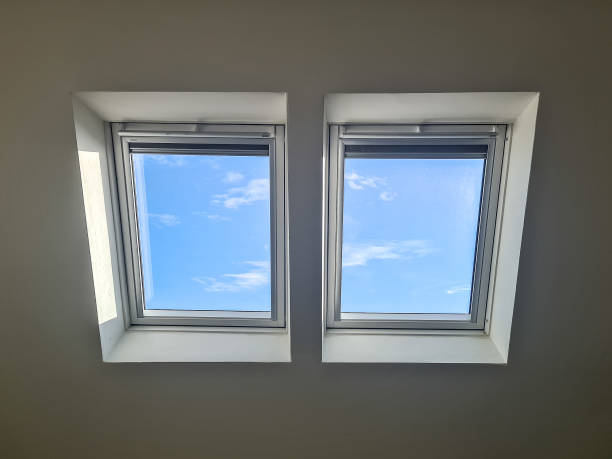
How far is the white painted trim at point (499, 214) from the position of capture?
1.07 m

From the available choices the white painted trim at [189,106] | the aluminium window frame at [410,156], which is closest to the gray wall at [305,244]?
the white painted trim at [189,106]

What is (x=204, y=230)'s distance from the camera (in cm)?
138

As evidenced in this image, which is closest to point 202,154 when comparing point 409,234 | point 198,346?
point 198,346

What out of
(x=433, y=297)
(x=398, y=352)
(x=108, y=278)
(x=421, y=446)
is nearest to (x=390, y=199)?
(x=433, y=297)

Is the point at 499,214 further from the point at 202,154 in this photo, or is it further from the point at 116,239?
the point at 116,239

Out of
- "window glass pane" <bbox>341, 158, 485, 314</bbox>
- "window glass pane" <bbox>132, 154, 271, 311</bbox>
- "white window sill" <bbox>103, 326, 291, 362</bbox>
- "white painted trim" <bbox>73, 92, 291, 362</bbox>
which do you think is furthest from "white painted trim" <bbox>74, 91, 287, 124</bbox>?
"white window sill" <bbox>103, 326, 291, 362</bbox>

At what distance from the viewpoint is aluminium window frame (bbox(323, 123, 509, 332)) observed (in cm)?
124

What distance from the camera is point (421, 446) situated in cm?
129

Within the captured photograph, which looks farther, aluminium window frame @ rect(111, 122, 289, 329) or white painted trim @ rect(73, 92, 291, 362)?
aluminium window frame @ rect(111, 122, 289, 329)

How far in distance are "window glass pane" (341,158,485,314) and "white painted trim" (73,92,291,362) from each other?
37 cm

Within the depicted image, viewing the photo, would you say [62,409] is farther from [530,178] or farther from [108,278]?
[530,178]

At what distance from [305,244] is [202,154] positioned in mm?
524

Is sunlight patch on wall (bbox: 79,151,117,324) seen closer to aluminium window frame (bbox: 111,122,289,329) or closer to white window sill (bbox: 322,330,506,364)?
aluminium window frame (bbox: 111,122,289,329)
